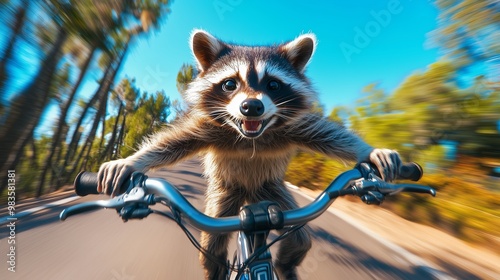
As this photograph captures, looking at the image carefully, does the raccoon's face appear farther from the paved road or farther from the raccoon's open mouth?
the paved road

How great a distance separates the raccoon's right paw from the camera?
3.90 ft

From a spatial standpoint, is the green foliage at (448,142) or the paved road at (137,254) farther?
the green foliage at (448,142)

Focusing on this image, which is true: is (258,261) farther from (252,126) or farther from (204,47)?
(204,47)

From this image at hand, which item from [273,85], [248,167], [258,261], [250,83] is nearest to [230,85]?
[250,83]

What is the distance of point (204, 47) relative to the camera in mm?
2168

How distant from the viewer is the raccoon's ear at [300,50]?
2137 mm

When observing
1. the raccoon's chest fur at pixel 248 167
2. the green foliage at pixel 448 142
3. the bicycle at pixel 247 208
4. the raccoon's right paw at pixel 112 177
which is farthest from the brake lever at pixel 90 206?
the green foliage at pixel 448 142

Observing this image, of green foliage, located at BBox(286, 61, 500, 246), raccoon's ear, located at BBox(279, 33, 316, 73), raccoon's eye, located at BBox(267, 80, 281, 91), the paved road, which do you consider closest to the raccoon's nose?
raccoon's eye, located at BBox(267, 80, 281, 91)

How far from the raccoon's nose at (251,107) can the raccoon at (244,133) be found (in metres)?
0.14

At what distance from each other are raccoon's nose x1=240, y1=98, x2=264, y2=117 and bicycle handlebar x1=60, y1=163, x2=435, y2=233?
63 centimetres

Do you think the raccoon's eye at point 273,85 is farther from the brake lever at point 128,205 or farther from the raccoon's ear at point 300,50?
the brake lever at point 128,205

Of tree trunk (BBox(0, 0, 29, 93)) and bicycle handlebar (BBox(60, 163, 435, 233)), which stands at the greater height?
tree trunk (BBox(0, 0, 29, 93))

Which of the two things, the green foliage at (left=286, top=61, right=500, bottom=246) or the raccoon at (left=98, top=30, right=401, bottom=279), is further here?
the green foliage at (left=286, top=61, right=500, bottom=246)

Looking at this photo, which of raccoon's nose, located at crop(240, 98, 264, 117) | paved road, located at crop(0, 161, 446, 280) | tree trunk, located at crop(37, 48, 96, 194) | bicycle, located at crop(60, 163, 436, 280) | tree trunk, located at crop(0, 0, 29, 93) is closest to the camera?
bicycle, located at crop(60, 163, 436, 280)
